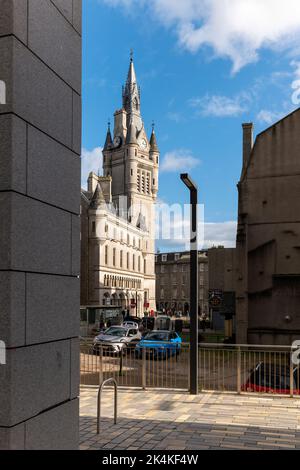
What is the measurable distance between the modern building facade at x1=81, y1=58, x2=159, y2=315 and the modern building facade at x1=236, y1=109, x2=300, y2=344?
3612cm

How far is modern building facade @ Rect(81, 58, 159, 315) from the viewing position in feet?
213

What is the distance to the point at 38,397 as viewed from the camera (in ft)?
16.4

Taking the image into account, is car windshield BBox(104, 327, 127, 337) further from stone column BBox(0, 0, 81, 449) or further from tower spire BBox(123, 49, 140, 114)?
tower spire BBox(123, 49, 140, 114)

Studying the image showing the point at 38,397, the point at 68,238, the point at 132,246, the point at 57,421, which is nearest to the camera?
the point at 38,397

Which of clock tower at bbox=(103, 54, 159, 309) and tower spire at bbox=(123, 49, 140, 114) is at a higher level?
tower spire at bbox=(123, 49, 140, 114)

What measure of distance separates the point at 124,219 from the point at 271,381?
6783cm

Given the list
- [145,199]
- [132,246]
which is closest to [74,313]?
[132,246]

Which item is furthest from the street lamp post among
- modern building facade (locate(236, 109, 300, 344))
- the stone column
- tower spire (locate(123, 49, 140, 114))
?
tower spire (locate(123, 49, 140, 114))

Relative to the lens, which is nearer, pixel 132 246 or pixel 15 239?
pixel 15 239

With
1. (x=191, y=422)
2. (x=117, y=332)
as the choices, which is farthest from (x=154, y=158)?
(x=191, y=422)

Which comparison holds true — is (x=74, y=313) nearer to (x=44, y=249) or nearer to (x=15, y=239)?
(x=44, y=249)

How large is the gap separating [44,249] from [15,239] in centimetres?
59

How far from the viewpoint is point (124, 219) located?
78875 millimetres

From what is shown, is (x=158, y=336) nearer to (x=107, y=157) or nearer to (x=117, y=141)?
(x=107, y=157)
